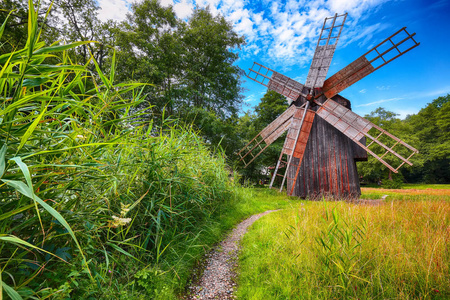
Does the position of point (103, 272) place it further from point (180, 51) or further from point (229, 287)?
point (180, 51)

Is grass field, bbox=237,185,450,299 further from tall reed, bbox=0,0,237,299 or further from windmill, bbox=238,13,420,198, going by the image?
windmill, bbox=238,13,420,198

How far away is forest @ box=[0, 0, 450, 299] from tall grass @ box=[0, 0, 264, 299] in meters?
0.02

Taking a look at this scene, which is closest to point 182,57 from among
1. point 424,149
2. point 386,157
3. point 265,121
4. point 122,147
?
point 265,121

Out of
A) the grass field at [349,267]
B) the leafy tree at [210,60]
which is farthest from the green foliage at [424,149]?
the grass field at [349,267]

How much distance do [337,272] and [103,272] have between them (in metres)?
2.67

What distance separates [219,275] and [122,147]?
7.89 ft

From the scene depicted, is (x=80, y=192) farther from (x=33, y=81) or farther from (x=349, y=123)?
(x=349, y=123)

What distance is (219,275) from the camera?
2.88 metres

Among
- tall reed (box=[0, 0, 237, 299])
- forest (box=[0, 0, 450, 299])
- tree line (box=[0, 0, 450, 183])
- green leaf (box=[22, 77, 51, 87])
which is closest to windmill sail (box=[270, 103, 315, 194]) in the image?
forest (box=[0, 0, 450, 299])

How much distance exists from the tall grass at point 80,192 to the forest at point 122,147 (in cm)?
2

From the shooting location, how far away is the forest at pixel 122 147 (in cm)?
138

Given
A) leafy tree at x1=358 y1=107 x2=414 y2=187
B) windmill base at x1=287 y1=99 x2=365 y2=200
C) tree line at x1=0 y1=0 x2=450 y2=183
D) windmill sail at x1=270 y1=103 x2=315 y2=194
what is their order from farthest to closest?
leafy tree at x1=358 y1=107 x2=414 y2=187 → tree line at x1=0 y1=0 x2=450 y2=183 → windmill sail at x1=270 y1=103 x2=315 y2=194 → windmill base at x1=287 y1=99 x2=365 y2=200

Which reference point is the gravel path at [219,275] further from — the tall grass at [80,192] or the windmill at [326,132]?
the windmill at [326,132]

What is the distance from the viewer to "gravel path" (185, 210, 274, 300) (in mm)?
2488
